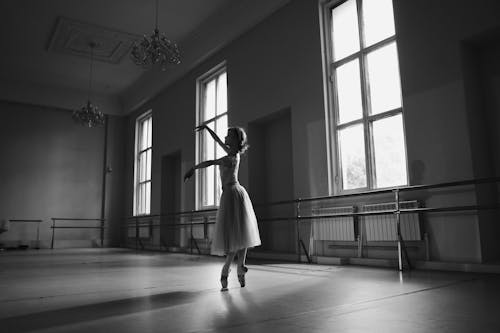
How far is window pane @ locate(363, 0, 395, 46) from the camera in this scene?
524 centimetres

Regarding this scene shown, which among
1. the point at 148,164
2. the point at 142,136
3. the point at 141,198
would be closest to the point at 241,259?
the point at 148,164

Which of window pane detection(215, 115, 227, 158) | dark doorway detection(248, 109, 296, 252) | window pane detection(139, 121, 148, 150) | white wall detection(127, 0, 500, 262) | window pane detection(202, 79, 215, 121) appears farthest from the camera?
window pane detection(139, 121, 148, 150)

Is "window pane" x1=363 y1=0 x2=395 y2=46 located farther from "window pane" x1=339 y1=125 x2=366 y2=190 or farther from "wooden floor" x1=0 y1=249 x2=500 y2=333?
"wooden floor" x1=0 y1=249 x2=500 y2=333

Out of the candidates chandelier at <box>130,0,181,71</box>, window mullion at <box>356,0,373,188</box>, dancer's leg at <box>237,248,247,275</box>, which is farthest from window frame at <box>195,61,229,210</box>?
dancer's leg at <box>237,248,247,275</box>

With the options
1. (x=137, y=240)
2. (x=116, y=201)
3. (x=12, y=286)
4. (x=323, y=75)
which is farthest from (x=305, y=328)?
(x=116, y=201)

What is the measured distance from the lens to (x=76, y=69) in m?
11.3

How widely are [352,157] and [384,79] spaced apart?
1094 mm

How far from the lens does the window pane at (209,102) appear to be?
29.7 ft

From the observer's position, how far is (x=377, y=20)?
213 inches

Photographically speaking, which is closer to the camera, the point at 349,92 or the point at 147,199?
the point at 349,92

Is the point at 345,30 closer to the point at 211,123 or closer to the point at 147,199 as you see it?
the point at 211,123

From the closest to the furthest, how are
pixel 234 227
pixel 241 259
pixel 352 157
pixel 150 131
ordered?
pixel 234 227 → pixel 241 259 → pixel 352 157 → pixel 150 131

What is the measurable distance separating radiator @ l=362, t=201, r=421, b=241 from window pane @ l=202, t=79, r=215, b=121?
4858 millimetres

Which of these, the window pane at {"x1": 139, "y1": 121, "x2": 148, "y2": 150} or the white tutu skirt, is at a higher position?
the window pane at {"x1": 139, "y1": 121, "x2": 148, "y2": 150}
